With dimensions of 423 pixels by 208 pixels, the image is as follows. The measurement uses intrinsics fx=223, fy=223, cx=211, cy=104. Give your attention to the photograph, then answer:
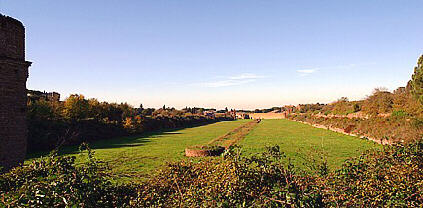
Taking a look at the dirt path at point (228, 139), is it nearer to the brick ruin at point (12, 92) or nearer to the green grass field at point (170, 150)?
the green grass field at point (170, 150)

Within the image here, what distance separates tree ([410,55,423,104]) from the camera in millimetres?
21875

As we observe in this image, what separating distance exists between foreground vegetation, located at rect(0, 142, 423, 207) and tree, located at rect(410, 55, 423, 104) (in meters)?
21.8

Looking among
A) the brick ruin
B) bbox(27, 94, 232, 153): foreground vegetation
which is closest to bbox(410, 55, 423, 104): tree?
bbox(27, 94, 232, 153): foreground vegetation

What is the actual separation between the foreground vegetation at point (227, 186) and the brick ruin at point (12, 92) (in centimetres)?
397

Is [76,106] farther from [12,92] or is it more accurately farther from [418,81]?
[418,81]

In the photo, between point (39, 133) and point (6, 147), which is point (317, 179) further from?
point (39, 133)

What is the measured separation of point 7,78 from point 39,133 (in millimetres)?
17586

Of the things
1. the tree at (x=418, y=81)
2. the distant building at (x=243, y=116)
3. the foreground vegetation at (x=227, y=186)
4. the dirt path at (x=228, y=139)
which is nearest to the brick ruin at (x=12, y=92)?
the foreground vegetation at (x=227, y=186)

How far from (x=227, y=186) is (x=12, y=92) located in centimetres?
898

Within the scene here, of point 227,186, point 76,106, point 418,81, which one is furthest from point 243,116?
point 227,186

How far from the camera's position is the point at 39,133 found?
Answer: 22.4 meters

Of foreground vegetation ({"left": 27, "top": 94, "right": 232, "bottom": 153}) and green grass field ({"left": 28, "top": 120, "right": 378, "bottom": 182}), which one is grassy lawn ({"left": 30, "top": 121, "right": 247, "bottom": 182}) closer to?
green grass field ({"left": 28, "top": 120, "right": 378, "bottom": 182})

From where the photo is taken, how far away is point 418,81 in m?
22.2

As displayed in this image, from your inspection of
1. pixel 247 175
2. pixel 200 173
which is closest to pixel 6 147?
pixel 200 173
